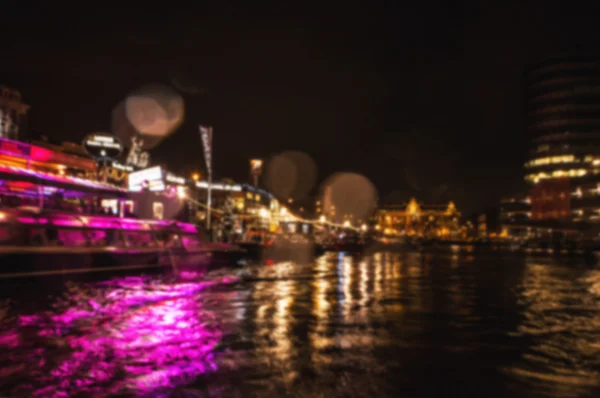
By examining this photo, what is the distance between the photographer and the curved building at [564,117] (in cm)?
11231

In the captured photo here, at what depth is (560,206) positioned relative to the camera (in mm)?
87188

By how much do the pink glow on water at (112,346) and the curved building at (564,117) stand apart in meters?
103

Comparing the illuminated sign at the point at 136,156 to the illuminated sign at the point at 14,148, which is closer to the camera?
the illuminated sign at the point at 14,148

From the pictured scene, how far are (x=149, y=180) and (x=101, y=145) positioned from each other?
3.75 meters

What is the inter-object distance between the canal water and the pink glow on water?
0.08 ft

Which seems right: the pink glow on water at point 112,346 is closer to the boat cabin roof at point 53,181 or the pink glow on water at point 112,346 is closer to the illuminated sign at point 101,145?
A: the boat cabin roof at point 53,181

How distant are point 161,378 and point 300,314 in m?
5.83

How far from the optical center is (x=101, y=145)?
29984mm

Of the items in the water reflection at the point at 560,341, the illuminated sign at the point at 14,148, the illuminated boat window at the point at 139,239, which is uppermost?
the illuminated sign at the point at 14,148

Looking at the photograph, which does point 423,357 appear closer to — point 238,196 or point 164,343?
point 164,343

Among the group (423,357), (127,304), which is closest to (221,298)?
(127,304)

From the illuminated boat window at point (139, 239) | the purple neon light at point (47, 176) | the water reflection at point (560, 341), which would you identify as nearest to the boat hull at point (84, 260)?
the illuminated boat window at point (139, 239)

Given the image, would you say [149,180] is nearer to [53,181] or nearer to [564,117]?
[53,181]

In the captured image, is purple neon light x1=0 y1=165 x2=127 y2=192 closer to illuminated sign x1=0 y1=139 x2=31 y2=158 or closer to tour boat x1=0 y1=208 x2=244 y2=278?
tour boat x1=0 y1=208 x2=244 y2=278
